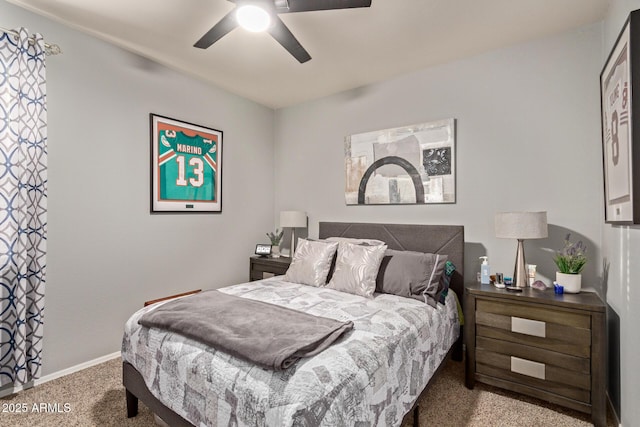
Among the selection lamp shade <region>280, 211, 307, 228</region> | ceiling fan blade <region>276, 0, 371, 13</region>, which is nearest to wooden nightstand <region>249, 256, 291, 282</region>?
lamp shade <region>280, 211, 307, 228</region>

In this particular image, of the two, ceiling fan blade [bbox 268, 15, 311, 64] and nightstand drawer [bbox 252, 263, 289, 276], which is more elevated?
ceiling fan blade [bbox 268, 15, 311, 64]

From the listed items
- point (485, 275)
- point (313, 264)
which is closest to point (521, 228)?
point (485, 275)

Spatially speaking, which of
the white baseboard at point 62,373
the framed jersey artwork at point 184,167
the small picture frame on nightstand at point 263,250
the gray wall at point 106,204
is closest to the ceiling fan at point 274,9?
the gray wall at point 106,204

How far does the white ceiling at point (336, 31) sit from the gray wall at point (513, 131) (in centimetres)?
18

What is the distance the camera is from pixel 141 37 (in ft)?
8.63

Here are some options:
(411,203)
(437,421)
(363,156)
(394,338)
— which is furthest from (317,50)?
(437,421)

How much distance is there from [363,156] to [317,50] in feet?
4.02

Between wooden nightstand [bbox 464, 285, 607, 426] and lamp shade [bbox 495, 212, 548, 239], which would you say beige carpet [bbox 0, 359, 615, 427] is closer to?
wooden nightstand [bbox 464, 285, 607, 426]

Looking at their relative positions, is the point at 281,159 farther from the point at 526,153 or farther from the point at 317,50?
the point at 526,153

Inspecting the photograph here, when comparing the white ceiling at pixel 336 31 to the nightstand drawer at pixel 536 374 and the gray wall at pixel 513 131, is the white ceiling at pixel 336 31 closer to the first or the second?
the gray wall at pixel 513 131

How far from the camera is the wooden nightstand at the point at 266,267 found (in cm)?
360

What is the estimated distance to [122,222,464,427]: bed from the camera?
3.92 ft

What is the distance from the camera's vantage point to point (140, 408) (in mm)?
2068

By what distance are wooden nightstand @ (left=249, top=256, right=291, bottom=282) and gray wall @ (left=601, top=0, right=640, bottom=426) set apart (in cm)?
275
